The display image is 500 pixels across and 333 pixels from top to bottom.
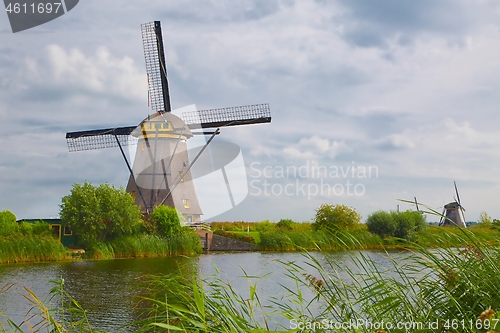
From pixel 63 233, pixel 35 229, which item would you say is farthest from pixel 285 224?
pixel 35 229

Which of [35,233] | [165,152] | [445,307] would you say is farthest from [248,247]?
[445,307]

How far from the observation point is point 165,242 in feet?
73.7

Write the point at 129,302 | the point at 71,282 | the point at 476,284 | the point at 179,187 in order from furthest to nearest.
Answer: the point at 179,187
the point at 71,282
the point at 129,302
the point at 476,284

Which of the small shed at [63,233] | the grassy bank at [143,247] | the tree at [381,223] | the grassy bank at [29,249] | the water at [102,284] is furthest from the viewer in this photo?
the tree at [381,223]

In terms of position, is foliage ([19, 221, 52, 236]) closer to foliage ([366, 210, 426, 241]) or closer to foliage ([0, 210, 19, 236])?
foliage ([0, 210, 19, 236])

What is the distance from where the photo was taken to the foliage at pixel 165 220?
912 inches

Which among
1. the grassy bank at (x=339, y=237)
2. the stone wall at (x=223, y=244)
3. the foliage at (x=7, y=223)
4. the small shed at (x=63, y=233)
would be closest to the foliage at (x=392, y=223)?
the grassy bank at (x=339, y=237)

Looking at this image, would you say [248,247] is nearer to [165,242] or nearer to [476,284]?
[165,242]

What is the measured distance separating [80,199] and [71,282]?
10.3m

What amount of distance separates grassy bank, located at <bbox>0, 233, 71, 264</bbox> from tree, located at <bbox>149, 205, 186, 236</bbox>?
443 cm

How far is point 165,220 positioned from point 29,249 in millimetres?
6021

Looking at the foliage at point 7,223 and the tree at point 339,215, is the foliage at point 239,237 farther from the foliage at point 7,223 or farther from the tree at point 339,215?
the foliage at point 7,223

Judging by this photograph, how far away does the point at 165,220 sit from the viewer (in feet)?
75.9

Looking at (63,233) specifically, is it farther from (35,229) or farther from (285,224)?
(285,224)
